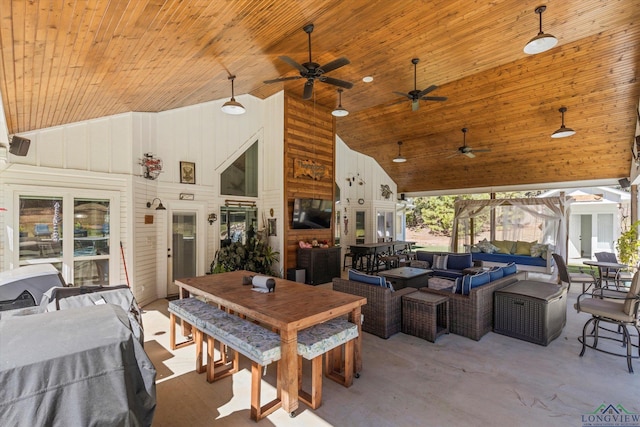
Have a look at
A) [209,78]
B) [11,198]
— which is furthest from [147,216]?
[209,78]

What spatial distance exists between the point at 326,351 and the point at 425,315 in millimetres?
2008

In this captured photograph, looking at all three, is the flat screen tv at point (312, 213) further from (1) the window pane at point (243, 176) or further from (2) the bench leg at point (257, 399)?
(2) the bench leg at point (257, 399)

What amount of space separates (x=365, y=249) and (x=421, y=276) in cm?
336

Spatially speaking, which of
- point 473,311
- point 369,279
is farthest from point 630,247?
point 369,279

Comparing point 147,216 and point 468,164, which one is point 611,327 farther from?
point 147,216

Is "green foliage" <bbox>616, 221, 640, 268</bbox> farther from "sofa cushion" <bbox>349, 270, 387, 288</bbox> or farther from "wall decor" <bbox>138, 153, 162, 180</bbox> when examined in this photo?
"wall decor" <bbox>138, 153, 162, 180</bbox>

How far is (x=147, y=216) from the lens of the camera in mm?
5621

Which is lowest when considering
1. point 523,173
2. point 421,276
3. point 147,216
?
point 421,276

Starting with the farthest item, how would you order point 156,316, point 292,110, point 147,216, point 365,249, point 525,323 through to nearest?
point 365,249 → point 292,110 → point 147,216 → point 156,316 → point 525,323

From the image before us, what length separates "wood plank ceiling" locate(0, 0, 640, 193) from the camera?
2.48 metres

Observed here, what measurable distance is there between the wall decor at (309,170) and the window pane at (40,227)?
445 cm

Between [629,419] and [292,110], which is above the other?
[292,110]

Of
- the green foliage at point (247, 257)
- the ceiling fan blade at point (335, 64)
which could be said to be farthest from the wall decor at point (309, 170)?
the ceiling fan blade at point (335, 64)

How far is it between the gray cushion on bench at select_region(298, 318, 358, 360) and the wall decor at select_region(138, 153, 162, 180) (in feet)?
15.0
